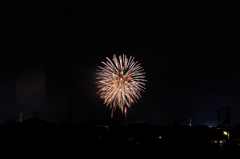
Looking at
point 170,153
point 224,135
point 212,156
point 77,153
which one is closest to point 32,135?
point 77,153

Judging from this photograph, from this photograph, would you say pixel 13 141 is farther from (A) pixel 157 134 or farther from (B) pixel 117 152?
(A) pixel 157 134

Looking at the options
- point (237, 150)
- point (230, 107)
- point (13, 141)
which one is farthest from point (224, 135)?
point (13, 141)

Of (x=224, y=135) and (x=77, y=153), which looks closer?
(x=77, y=153)

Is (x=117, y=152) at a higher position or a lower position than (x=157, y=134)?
higher

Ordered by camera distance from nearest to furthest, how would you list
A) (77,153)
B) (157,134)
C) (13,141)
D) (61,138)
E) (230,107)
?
(77,153), (13,141), (61,138), (157,134), (230,107)

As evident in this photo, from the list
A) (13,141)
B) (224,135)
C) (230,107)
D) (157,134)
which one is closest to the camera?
(13,141)

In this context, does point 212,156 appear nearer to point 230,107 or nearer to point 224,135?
point 224,135

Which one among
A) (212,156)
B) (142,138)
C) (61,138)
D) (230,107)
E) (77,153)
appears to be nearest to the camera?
(212,156)

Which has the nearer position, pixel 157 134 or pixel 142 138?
pixel 142 138

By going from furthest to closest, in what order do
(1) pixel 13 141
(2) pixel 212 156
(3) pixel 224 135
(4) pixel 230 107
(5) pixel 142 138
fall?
(4) pixel 230 107, (3) pixel 224 135, (5) pixel 142 138, (1) pixel 13 141, (2) pixel 212 156
